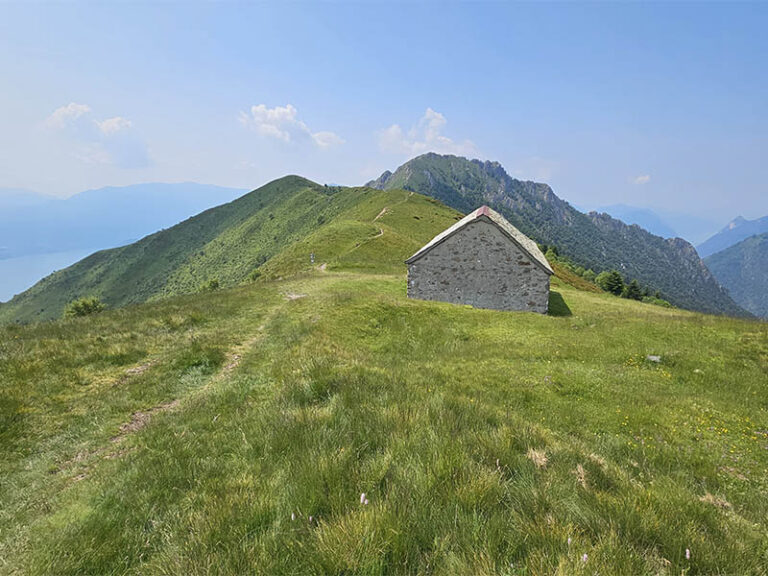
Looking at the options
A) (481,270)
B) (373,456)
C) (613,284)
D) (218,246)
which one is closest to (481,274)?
(481,270)

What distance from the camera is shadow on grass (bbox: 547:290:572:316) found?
30.2 metres

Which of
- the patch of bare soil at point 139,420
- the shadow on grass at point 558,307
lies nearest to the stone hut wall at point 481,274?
the shadow on grass at point 558,307

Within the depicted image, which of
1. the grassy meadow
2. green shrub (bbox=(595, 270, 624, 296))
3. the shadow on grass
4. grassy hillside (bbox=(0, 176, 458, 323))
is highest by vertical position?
grassy hillside (bbox=(0, 176, 458, 323))

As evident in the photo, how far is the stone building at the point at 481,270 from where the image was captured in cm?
2952

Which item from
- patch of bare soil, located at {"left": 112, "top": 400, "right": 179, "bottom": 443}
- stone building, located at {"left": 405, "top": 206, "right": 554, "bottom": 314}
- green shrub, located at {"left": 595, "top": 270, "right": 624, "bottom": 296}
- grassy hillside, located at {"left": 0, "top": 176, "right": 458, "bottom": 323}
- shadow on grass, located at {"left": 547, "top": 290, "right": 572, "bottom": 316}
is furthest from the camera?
grassy hillside, located at {"left": 0, "top": 176, "right": 458, "bottom": 323}

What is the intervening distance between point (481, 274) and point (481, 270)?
0.35 meters

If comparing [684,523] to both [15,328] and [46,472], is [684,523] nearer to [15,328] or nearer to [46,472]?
[46,472]

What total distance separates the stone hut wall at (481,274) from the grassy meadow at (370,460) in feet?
49.2

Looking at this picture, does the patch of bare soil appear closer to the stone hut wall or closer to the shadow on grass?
the stone hut wall

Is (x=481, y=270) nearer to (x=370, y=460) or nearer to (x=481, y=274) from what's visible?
(x=481, y=274)

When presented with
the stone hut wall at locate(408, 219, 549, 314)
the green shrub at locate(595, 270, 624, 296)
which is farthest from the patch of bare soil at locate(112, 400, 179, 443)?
the green shrub at locate(595, 270, 624, 296)

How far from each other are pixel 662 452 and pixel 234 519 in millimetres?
8619

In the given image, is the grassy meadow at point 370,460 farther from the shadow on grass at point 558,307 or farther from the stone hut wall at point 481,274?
the shadow on grass at point 558,307

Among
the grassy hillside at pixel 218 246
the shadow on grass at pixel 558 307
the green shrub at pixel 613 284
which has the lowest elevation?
the green shrub at pixel 613 284
